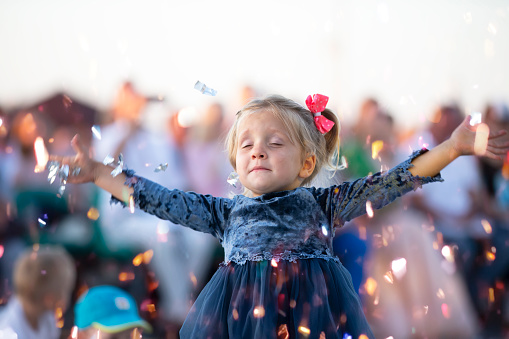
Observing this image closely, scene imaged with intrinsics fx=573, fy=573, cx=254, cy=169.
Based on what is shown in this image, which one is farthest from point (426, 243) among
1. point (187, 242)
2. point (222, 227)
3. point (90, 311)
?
point (90, 311)

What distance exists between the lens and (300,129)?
154cm

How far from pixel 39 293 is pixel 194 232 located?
615mm

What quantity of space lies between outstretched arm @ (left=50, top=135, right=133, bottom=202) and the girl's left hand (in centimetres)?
82

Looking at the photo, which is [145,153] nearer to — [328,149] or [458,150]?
[328,149]

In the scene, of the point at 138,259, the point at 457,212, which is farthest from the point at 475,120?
the point at 138,259

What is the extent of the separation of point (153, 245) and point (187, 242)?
0.44 ft

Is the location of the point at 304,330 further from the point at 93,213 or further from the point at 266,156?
the point at 93,213

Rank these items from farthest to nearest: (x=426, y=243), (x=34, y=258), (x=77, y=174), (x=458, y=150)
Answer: (x=426, y=243) → (x=34, y=258) → (x=77, y=174) → (x=458, y=150)

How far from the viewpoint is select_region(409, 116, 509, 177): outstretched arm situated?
1.29m

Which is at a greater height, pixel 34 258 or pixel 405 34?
pixel 405 34

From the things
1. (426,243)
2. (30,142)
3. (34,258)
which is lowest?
(34,258)

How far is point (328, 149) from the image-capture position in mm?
1666

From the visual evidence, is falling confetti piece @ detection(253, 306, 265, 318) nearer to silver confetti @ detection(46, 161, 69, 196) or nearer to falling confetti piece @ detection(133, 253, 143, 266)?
silver confetti @ detection(46, 161, 69, 196)

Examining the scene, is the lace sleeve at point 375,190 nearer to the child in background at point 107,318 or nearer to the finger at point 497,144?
the finger at point 497,144
